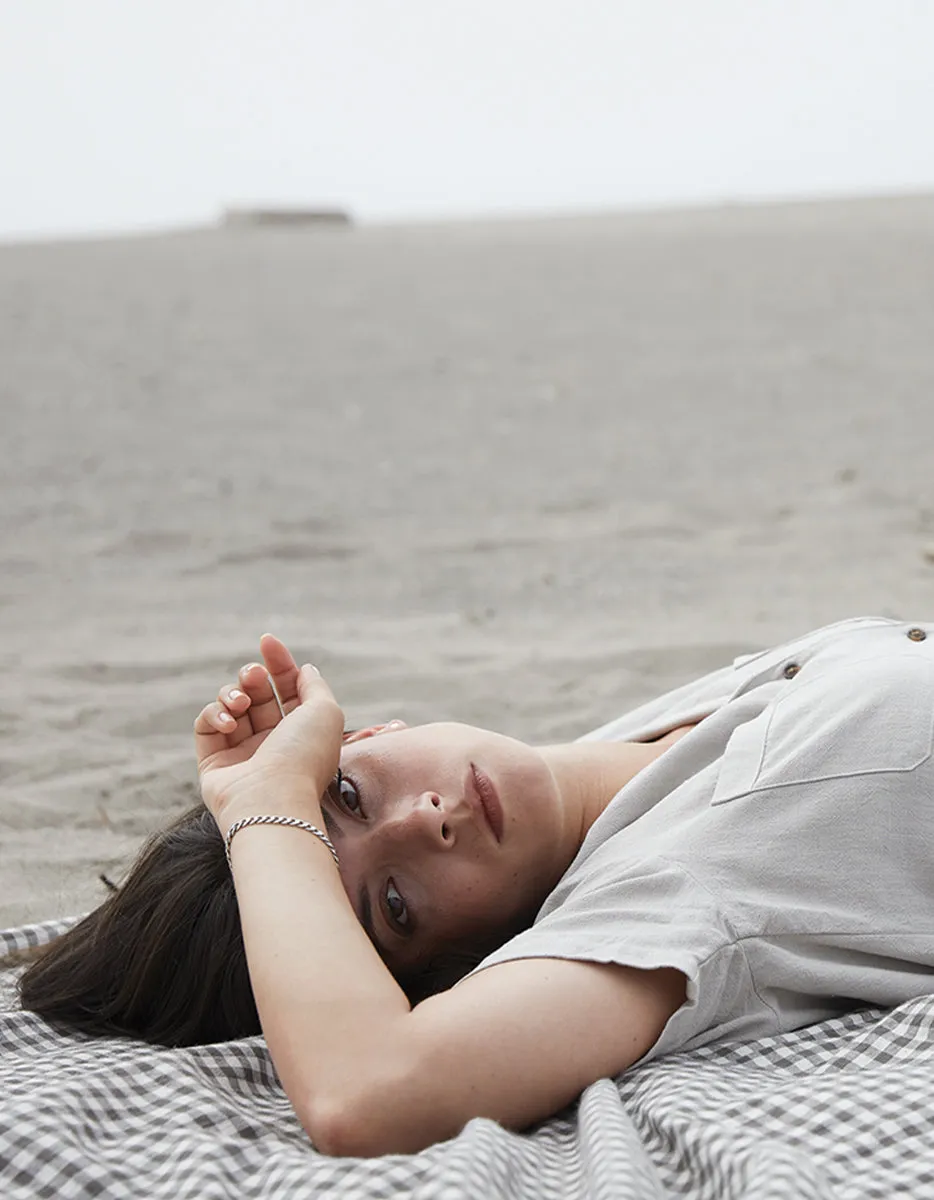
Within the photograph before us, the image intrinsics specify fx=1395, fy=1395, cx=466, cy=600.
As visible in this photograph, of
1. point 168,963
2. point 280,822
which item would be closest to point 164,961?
point 168,963

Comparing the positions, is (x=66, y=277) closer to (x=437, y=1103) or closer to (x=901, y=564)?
(x=901, y=564)

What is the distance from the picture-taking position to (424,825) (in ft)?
7.56

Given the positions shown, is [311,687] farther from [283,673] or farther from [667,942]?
[667,942]

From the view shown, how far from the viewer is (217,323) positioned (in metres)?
15.3

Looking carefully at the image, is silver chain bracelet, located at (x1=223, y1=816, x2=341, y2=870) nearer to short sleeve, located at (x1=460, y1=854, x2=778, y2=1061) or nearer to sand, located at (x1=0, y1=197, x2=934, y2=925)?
short sleeve, located at (x1=460, y1=854, x2=778, y2=1061)

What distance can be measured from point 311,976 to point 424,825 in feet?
1.38

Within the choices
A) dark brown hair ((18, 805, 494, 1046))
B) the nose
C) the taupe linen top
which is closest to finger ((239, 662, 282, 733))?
dark brown hair ((18, 805, 494, 1046))

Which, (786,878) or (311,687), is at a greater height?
(311,687)

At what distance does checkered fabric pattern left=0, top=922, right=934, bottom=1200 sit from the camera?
5.42 ft

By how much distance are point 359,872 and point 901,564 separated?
437cm

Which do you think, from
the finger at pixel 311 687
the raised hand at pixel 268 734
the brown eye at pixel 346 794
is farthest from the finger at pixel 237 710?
the brown eye at pixel 346 794

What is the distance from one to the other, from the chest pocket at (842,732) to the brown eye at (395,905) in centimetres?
55

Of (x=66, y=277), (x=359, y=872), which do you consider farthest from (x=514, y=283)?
(x=359, y=872)

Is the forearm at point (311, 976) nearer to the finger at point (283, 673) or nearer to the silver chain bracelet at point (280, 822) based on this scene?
the silver chain bracelet at point (280, 822)
